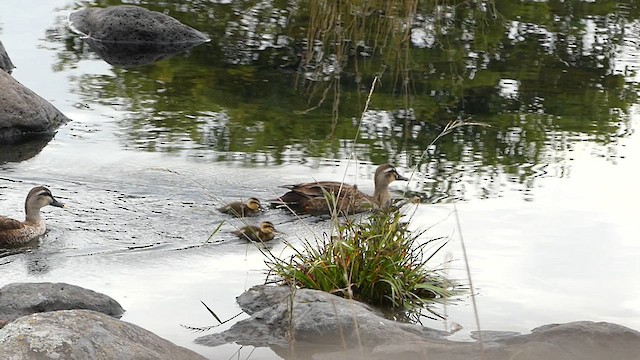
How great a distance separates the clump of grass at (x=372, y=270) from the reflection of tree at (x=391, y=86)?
9.66 ft

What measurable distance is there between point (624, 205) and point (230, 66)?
20.7ft

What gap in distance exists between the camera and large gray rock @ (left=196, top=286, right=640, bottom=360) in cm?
633

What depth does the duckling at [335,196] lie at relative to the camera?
33.1ft

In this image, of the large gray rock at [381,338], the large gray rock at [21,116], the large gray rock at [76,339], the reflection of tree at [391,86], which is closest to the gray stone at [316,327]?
the large gray rock at [381,338]

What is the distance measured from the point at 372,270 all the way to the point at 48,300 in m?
2.03

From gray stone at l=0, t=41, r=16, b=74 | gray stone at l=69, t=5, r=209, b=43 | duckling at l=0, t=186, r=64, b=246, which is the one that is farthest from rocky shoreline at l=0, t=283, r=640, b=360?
gray stone at l=69, t=5, r=209, b=43

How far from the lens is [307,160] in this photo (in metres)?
11.8

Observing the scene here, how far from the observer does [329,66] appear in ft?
50.5

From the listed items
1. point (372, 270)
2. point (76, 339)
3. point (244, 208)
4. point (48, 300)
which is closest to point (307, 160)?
point (244, 208)

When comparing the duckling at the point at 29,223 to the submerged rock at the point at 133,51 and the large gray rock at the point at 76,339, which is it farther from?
the submerged rock at the point at 133,51

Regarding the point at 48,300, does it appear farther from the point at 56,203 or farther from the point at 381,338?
the point at 56,203

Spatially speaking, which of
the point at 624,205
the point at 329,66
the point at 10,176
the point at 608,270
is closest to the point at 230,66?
the point at 329,66

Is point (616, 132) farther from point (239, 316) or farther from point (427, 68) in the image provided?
point (239, 316)

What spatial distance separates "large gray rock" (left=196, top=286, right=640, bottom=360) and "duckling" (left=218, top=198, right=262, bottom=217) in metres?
2.27
